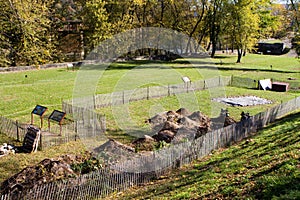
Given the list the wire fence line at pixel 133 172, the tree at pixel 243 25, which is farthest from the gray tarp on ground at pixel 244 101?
the tree at pixel 243 25

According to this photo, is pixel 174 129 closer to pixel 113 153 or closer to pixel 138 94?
pixel 113 153

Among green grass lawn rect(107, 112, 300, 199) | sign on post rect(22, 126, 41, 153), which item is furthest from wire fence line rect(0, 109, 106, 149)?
green grass lawn rect(107, 112, 300, 199)

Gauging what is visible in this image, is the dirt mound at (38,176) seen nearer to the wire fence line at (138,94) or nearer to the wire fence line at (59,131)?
the wire fence line at (59,131)

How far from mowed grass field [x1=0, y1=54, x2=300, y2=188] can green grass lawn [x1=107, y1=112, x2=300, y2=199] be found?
16.6 ft

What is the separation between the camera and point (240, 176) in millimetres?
9047

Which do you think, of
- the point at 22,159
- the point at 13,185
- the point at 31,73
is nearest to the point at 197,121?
the point at 22,159

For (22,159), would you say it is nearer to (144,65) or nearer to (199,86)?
(199,86)

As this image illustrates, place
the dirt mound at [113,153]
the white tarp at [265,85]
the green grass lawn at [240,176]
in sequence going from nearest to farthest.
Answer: the green grass lawn at [240,176] → the dirt mound at [113,153] → the white tarp at [265,85]

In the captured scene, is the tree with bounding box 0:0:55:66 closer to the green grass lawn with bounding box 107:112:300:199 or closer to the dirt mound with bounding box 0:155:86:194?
the dirt mound with bounding box 0:155:86:194

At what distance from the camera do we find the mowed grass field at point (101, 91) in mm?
14383

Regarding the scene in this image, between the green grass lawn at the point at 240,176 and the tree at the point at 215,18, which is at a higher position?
the tree at the point at 215,18

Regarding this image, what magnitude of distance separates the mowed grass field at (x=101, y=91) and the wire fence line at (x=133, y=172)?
3824mm

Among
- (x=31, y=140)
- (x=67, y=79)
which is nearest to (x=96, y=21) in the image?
(x=67, y=79)

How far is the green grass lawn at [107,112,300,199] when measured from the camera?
24.5 feet
